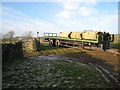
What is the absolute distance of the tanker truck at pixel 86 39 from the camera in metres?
25.0

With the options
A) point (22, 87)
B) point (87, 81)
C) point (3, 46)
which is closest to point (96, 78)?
point (87, 81)

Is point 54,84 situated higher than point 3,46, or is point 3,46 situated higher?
point 3,46

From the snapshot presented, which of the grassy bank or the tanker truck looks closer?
the grassy bank

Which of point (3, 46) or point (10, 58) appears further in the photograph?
point (10, 58)

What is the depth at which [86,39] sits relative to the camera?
27906 millimetres

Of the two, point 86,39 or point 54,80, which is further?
point 86,39

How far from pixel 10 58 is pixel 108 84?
10.3 metres

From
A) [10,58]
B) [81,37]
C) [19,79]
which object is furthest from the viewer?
[81,37]

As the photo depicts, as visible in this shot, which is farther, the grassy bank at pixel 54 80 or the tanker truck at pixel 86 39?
the tanker truck at pixel 86 39

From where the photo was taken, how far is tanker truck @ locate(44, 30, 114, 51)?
82.2 ft

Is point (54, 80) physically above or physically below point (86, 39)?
below

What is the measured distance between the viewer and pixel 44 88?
9984 mm

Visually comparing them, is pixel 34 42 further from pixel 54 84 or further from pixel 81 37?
pixel 54 84

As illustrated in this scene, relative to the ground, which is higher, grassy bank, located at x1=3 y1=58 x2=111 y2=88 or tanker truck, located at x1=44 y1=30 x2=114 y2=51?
tanker truck, located at x1=44 y1=30 x2=114 y2=51
